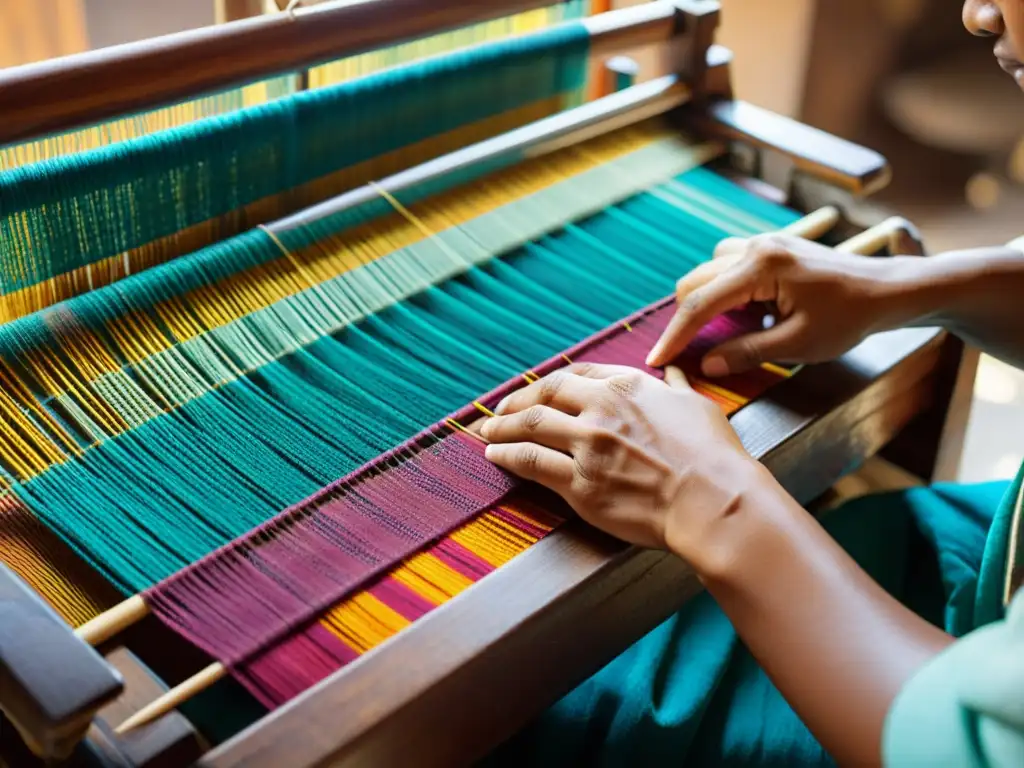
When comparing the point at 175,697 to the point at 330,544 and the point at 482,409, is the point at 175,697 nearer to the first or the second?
the point at 330,544

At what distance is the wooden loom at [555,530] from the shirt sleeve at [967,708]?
0.85 feet

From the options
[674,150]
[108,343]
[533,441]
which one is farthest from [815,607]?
[674,150]

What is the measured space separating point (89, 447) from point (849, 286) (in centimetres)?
74

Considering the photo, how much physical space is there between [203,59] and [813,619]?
0.75m

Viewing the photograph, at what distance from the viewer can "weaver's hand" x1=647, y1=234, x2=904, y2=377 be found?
1.10m

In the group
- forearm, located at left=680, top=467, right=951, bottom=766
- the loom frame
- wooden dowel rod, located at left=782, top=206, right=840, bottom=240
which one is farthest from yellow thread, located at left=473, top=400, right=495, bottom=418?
wooden dowel rod, located at left=782, top=206, right=840, bottom=240

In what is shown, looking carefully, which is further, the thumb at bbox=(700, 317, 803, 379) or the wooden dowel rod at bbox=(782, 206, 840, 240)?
the wooden dowel rod at bbox=(782, 206, 840, 240)

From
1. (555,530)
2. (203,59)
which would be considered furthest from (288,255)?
(555,530)

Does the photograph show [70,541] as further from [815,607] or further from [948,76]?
[948,76]

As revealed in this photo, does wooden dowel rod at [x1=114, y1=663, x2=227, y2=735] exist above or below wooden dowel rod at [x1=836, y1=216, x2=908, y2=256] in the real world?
below

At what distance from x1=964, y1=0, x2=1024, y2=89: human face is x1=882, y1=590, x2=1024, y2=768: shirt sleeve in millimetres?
427

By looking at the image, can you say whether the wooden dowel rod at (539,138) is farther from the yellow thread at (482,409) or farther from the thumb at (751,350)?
the thumb at (751,350)

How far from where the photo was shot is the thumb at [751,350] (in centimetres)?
110

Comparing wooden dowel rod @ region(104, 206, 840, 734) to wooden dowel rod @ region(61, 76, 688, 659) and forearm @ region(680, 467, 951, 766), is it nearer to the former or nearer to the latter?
forearm @ region(680, 467, 951, 766)
